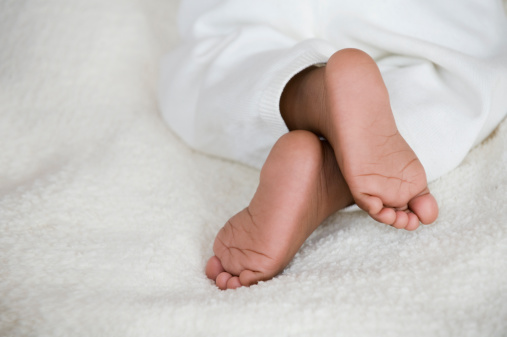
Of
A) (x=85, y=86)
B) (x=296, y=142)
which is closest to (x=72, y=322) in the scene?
(x=296, y=142)

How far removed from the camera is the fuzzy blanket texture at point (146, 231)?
1.67 ft

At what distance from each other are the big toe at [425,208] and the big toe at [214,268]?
0.25 metres

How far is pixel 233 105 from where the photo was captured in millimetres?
757

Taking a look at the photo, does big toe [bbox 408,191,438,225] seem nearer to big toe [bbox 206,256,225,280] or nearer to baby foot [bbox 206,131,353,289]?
baby foot [bbox 206,131,353,289]

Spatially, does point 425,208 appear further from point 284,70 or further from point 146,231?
point 146,231

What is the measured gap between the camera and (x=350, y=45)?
0.81 metres

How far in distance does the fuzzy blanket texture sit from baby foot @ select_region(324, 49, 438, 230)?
6 cm

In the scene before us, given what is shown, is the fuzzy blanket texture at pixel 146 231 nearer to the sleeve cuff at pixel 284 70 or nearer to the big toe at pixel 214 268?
the big toe at pixel 214 268

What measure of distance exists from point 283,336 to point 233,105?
0.38 metres

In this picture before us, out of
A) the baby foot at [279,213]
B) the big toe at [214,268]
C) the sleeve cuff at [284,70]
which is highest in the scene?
the sleeve cuff at [284,70]

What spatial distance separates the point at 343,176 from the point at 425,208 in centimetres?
11

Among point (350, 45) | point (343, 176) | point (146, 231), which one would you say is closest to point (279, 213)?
point (343, 176)

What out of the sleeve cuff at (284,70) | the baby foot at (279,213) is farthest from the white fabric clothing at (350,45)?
the baby foot at (279,213)

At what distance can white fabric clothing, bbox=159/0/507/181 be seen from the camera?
690mm
